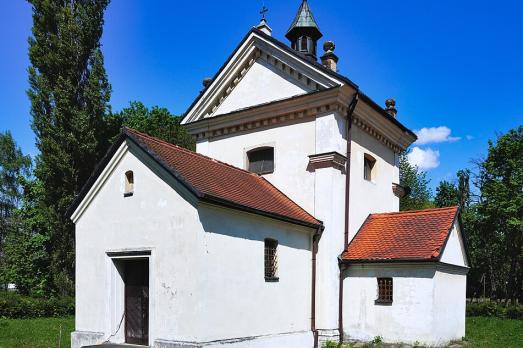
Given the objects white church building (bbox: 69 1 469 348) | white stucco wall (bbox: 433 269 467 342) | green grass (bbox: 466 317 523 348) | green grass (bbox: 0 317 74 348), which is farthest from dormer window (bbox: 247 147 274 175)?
green grass (bbox: 466 317 523 348)

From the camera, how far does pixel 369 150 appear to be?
55.9ft

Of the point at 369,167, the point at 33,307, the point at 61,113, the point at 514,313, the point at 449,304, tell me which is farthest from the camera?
the point at 61,113

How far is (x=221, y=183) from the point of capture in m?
12.2

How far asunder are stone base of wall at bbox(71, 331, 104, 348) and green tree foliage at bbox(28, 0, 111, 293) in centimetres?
1722

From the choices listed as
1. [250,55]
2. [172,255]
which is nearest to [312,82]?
[250,55]

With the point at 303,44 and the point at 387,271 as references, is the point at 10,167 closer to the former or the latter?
the point at 303,44

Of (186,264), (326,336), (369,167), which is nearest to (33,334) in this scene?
(186,264)

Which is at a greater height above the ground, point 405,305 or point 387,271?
point 387,271

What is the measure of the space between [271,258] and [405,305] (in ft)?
13.8

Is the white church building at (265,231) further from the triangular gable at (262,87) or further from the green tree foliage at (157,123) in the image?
the green tree foliage at (157,123)

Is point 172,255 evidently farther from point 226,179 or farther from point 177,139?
point 177,139

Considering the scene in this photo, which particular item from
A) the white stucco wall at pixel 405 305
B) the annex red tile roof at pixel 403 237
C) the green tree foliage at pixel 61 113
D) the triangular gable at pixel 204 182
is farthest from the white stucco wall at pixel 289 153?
the green tree foliage at pixel 61 113

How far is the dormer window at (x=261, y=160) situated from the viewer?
1623 centimetres

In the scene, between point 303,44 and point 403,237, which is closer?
point 403,237
